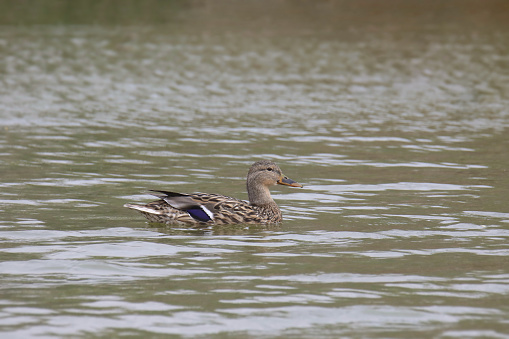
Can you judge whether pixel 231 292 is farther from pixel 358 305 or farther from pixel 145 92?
pixel 145 92

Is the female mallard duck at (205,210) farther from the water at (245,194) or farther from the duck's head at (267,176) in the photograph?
the duck's head at (267,176)

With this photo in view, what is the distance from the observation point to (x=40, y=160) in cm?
1705

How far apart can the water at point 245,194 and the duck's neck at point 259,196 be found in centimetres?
43

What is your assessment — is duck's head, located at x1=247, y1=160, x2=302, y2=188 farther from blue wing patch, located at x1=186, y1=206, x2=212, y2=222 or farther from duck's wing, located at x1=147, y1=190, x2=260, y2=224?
blue wing patch, located at x1=186, y1=206, x2=212, y2=222

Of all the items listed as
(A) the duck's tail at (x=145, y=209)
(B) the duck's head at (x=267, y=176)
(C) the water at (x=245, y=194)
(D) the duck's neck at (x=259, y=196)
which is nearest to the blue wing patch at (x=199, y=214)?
(C) the water at (x=245, y=194)

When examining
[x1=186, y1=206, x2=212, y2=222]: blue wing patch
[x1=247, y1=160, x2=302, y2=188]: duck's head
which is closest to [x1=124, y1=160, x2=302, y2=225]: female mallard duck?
[x1=186, y1=206, x2=212, y2=222]: blue wing patch

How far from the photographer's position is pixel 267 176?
43.5 ft

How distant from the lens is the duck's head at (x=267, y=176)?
1329cm

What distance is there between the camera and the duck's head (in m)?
13.3

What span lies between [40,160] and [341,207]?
6187 millimetres

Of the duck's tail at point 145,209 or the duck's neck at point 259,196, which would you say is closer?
the duck's tail at point 145,209

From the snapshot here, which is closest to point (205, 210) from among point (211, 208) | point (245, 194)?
point (211, 208)

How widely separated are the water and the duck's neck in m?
0.43

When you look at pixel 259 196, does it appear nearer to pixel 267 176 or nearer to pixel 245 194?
pixel 267 176
